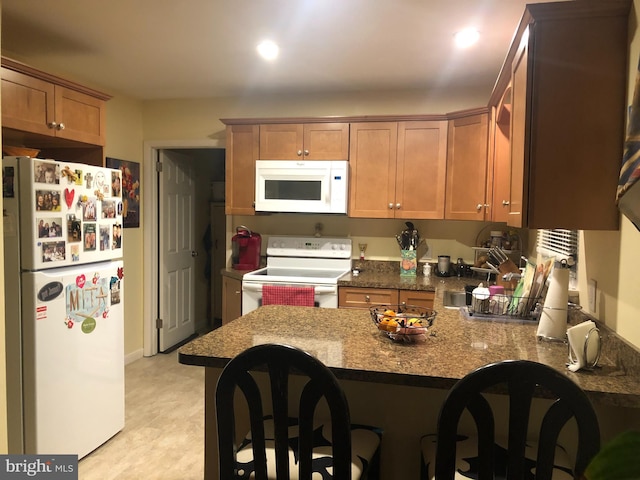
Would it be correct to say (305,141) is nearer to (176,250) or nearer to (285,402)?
(176,250)

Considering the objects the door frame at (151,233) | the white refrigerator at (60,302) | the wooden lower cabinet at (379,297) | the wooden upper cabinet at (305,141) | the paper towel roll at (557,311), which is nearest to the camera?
the paper towel roll at (557,311)

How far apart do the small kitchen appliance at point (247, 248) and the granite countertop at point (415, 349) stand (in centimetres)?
188

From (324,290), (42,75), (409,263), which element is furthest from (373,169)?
(42,75)

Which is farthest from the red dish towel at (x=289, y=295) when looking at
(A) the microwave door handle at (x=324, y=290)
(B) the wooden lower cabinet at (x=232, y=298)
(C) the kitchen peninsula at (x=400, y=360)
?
(C) the kitchen peninsula at (x=400, y=360)

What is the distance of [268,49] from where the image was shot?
9.32ft

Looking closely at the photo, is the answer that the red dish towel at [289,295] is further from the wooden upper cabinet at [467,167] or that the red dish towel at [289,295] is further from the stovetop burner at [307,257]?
the wooden upper cabinet at [467,167]

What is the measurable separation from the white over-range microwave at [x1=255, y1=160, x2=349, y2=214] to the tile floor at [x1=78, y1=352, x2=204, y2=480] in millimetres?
1537

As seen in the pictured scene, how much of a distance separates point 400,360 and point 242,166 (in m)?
2.71

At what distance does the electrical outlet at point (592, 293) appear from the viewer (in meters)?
1.80

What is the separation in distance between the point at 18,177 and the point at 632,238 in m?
2.52

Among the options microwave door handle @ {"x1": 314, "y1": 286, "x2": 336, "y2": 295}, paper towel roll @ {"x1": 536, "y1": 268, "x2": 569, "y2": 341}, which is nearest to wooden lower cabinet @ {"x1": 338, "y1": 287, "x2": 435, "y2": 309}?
microwave door handle @ {"x1": 314, "y1": 286, "x2": 336, "y2": 295}

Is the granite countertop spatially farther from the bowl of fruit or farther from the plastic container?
the plastic container

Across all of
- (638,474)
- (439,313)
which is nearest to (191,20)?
(439,313)

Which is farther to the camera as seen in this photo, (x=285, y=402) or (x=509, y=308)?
(x=509, y=308)
